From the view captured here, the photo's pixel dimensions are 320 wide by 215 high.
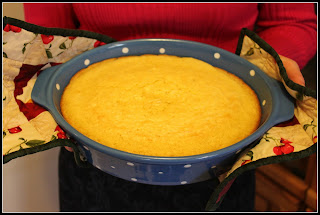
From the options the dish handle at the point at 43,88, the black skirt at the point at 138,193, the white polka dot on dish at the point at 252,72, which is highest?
the dish handle at the point at 43,88

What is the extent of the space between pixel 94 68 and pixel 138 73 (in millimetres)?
117

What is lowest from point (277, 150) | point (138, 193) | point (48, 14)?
point (138, 193)

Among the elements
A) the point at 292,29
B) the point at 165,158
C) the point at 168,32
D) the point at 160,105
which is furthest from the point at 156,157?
the point at 292,29

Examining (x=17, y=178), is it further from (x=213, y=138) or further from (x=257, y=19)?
(x=257, y=19)

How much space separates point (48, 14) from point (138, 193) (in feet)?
1.87

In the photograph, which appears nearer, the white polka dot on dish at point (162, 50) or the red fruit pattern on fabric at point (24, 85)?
the red fruit pattern on fabric at point (24, 85)

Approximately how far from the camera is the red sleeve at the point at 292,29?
1.04m

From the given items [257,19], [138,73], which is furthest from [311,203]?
[138,73]

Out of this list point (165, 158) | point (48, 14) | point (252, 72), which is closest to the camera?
point (165, 158)

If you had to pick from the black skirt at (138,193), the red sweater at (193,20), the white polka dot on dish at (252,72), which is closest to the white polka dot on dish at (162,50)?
the red sweater at (193,20)

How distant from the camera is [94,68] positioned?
35.9 inches

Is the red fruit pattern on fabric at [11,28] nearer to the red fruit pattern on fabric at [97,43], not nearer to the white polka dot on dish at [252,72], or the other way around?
the red fruit pattern on fabric at [97,43]

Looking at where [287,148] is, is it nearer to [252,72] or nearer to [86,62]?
[252,72]

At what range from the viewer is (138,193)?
0.93m
